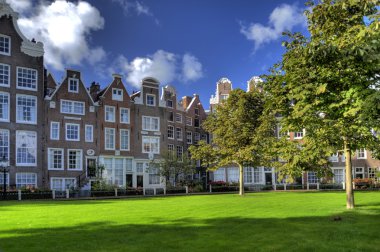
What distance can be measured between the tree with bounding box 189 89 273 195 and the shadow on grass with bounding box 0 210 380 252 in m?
23.3

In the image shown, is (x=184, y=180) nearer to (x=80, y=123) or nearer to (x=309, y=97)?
(x=80, y=123)

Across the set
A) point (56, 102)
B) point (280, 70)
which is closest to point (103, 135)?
point (56, 102)

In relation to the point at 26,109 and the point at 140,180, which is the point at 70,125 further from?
the point at 140,180

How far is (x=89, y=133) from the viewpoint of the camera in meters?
46.8

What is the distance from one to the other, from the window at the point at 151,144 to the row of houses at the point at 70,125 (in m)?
0.13

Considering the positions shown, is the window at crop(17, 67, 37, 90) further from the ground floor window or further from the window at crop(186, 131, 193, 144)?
the window at crop(186, 131, 193, 144)

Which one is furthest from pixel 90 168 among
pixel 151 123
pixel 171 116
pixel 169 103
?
pixel 169 103

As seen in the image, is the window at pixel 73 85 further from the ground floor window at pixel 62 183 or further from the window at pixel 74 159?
the ground floor window at pixel 62 183

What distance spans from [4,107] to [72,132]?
25.1 feet

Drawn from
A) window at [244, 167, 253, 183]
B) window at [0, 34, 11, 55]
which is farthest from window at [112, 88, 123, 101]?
window at [244, 167, 253, 183]

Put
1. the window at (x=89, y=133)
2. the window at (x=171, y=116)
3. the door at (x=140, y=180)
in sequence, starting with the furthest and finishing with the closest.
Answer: the window at (x=171, y=116) → the door at (x=140, y=180) → the window at (x=89, y=133)

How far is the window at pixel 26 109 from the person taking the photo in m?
41.6

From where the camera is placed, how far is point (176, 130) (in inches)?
2238

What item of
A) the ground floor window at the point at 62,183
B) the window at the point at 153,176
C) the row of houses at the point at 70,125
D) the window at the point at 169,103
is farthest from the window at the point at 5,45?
the window at the point at 169,103
